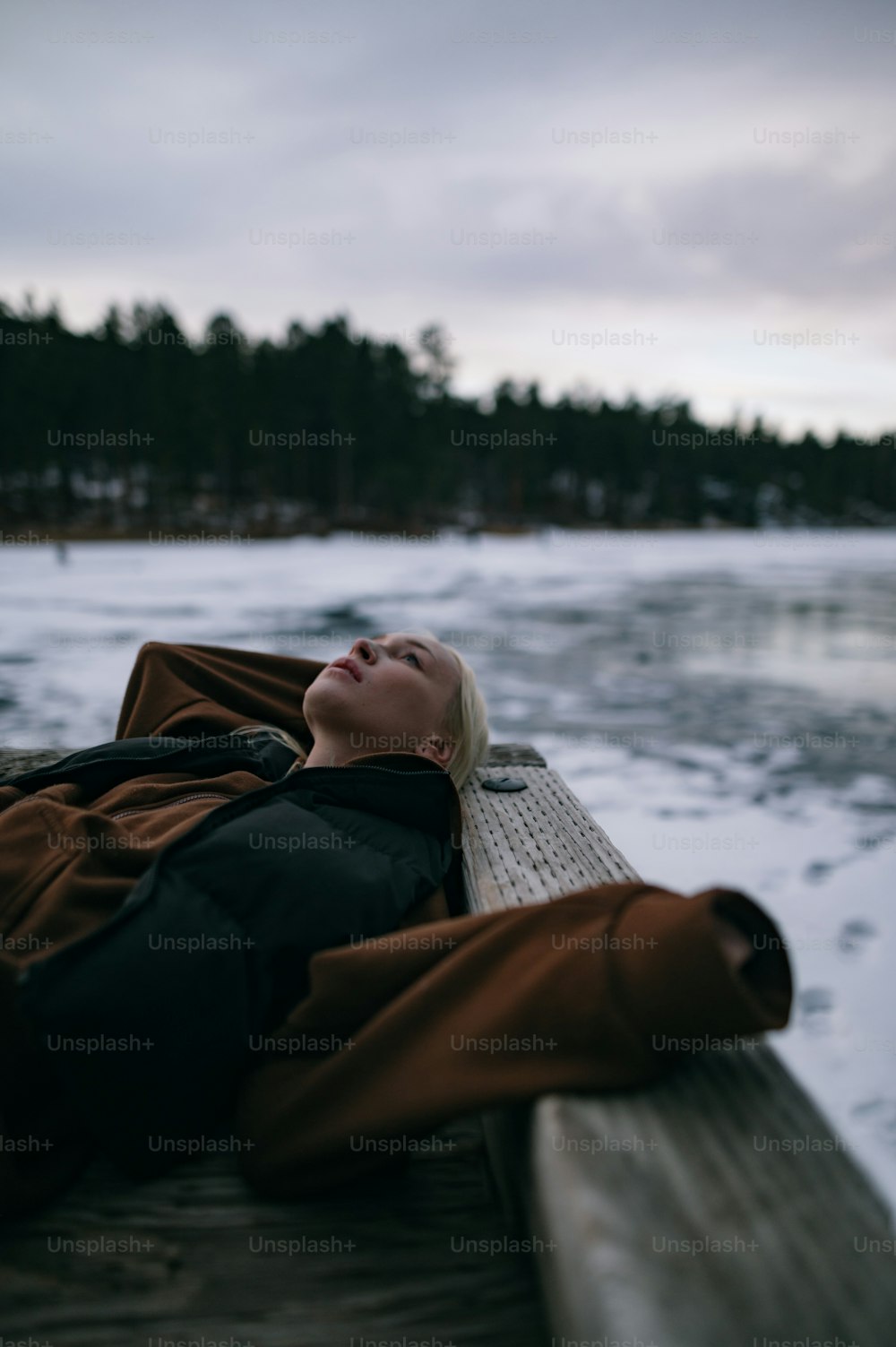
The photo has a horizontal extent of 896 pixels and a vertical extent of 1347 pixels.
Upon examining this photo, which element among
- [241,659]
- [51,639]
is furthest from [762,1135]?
[51,639]

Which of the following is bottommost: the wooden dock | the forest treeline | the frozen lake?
the frozen lake

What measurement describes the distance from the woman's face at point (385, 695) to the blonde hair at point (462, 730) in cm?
3

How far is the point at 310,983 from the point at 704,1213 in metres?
0.68

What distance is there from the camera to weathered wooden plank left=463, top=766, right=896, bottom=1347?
786mm

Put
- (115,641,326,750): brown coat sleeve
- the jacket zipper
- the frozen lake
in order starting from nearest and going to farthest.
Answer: the jacket zipper → (115,641,326,750): brown coat sleeve → the frozen lake

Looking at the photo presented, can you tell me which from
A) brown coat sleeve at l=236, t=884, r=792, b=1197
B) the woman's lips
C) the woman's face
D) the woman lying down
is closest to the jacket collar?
the woman lying down

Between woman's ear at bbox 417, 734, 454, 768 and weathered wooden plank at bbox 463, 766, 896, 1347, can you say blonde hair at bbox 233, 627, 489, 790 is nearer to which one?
woman's ear at bbox 417, 734, 454, 768

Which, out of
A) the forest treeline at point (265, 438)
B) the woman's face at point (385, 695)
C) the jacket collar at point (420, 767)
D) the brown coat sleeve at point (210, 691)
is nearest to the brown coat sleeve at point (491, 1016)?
the jacket collar at point (420, 767)

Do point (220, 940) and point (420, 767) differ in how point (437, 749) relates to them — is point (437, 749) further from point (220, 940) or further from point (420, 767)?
point (220, 940)

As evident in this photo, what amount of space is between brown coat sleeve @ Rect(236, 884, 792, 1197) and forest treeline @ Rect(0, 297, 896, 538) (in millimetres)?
41696

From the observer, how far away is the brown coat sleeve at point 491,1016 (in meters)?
0.99

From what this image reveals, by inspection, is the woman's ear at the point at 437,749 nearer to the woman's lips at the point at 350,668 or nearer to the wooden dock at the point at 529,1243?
the woman's lips at the point at 350,668

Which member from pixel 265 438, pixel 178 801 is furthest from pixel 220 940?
pixel 265 438

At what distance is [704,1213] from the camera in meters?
0.86
